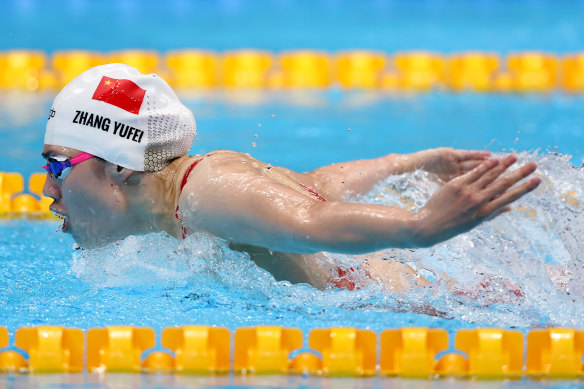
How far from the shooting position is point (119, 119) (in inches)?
99.2

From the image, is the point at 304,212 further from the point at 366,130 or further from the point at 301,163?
the point at 366,130

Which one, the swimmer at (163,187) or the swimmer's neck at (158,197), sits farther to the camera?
the swimmer's neck at (158,197)

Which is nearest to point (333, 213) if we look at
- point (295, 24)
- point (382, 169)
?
point (382, 169)

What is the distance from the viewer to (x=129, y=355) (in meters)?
2.34

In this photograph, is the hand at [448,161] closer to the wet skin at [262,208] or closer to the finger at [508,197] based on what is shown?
the wet skin at [262,208]

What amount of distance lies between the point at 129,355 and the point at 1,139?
434cm

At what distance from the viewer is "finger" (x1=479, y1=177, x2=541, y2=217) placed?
2023mm

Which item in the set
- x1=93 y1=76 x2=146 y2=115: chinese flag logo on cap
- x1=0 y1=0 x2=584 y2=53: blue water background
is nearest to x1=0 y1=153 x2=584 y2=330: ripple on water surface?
x1=93 y1=76 x2=146 y2=115: chinese flag logo on cap

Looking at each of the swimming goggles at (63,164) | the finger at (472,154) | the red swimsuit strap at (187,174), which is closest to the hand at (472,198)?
the red swimsuit strap at (187,174)

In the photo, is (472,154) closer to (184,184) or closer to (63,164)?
(184,184)

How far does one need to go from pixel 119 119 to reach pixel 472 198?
43.8 inches

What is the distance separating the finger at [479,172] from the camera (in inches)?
80.3

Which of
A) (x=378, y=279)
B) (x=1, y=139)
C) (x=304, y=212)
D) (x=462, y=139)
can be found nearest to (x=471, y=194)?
(x=304, y=212)

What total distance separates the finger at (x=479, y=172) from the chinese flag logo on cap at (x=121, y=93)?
105cm
